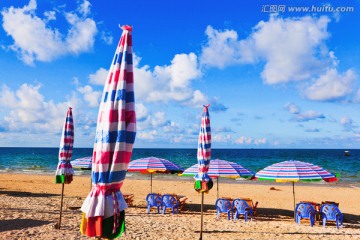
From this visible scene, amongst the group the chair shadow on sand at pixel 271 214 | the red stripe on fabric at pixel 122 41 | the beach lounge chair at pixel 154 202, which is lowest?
the chair shadow on sand at pixel 271 214

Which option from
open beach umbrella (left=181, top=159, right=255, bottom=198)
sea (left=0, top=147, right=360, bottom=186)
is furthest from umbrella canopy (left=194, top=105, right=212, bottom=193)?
sea (left=0, top=147, right=360, bottom=186)

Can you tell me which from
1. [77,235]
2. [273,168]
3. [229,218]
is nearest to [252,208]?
[229,218]

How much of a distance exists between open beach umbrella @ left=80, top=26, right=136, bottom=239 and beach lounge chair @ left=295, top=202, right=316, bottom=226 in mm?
10129

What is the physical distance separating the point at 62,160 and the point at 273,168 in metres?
7.58

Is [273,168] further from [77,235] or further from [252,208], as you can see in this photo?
[77,235]

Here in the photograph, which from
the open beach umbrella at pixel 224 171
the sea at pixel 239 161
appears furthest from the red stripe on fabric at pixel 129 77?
the sea at pixel 239 161

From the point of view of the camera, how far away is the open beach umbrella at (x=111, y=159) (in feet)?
11.7

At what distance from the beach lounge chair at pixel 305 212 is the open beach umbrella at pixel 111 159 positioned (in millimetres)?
10129

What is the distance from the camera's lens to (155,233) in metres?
10.2

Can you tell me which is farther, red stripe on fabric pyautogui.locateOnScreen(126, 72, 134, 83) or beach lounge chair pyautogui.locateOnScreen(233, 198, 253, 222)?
beach lounge chair pyautogui.locateOnScreen(233, 198, 253, 222)

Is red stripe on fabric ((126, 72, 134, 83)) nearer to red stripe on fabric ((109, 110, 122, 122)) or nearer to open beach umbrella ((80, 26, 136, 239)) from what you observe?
open beach umbrella ((80, 26, 136, 239))

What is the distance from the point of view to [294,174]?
11.8 metres

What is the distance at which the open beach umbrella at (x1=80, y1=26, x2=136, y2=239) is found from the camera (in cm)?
355

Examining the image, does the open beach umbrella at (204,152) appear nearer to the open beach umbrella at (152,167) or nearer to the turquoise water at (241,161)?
the open beach umbrella at (152,167)
